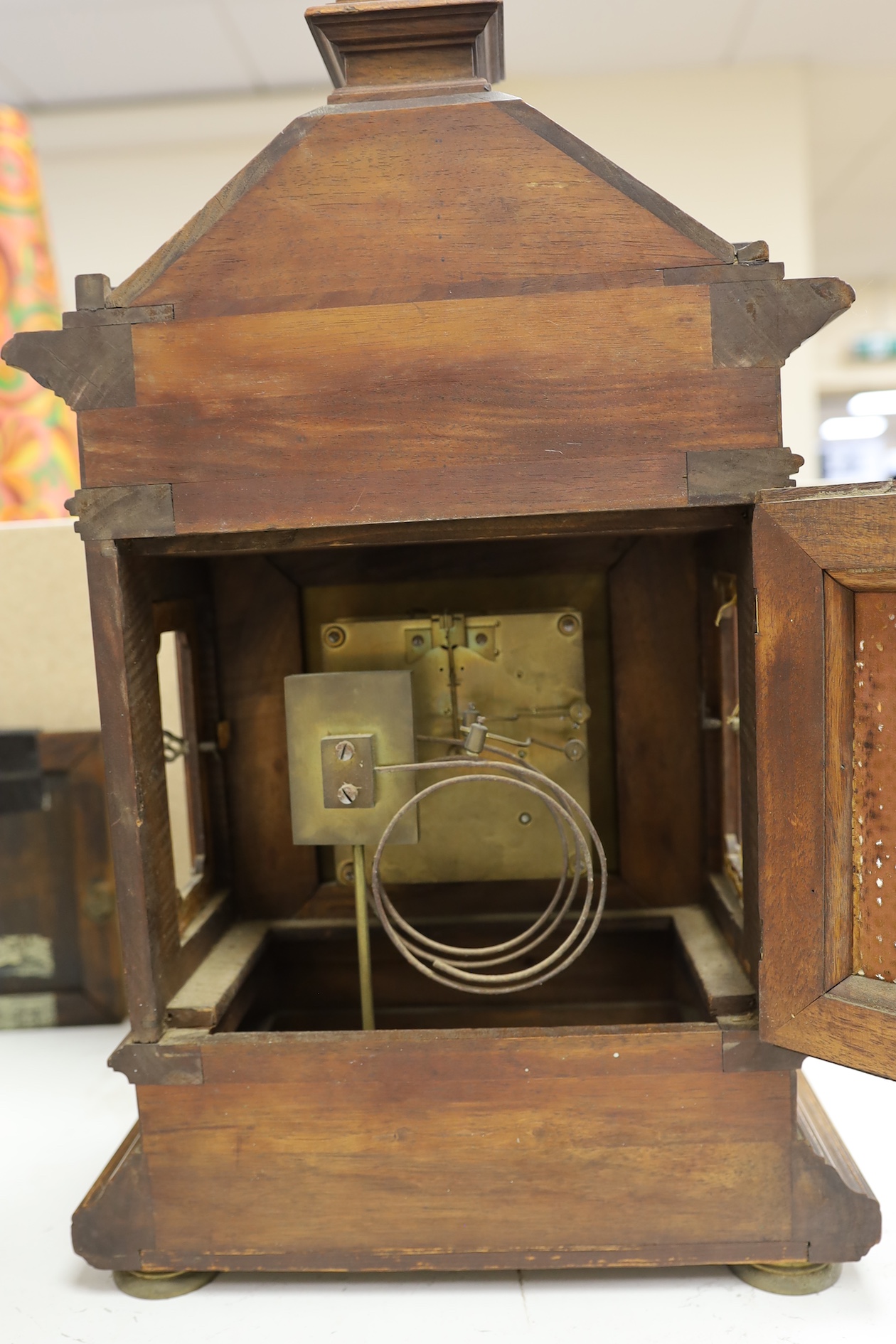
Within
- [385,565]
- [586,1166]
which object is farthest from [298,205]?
[586,1166]

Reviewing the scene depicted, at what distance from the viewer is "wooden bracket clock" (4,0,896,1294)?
0.92 metres

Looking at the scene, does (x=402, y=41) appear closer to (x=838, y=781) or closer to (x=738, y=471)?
(x=738, y=471)

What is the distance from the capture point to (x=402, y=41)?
976 mm

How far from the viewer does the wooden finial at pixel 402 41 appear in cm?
96

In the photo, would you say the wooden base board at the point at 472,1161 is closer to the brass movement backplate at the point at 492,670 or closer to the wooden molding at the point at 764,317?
the brass movement backplate at the point at 492,670

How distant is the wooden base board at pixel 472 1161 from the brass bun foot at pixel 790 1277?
0.07ft

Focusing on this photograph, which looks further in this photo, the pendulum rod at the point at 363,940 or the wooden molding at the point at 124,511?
the pendulum rod at the point at 363,940

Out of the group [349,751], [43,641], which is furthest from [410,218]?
[43,641]

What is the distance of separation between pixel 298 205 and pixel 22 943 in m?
1.14

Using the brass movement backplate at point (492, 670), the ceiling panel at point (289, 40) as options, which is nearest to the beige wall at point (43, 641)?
the brass movement backplate at point (492, 670)

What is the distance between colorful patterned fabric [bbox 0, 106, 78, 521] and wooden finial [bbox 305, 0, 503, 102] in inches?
35.4

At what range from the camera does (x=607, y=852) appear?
1.41m

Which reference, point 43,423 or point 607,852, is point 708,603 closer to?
point 607,852

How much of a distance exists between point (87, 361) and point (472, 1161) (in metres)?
0.78
